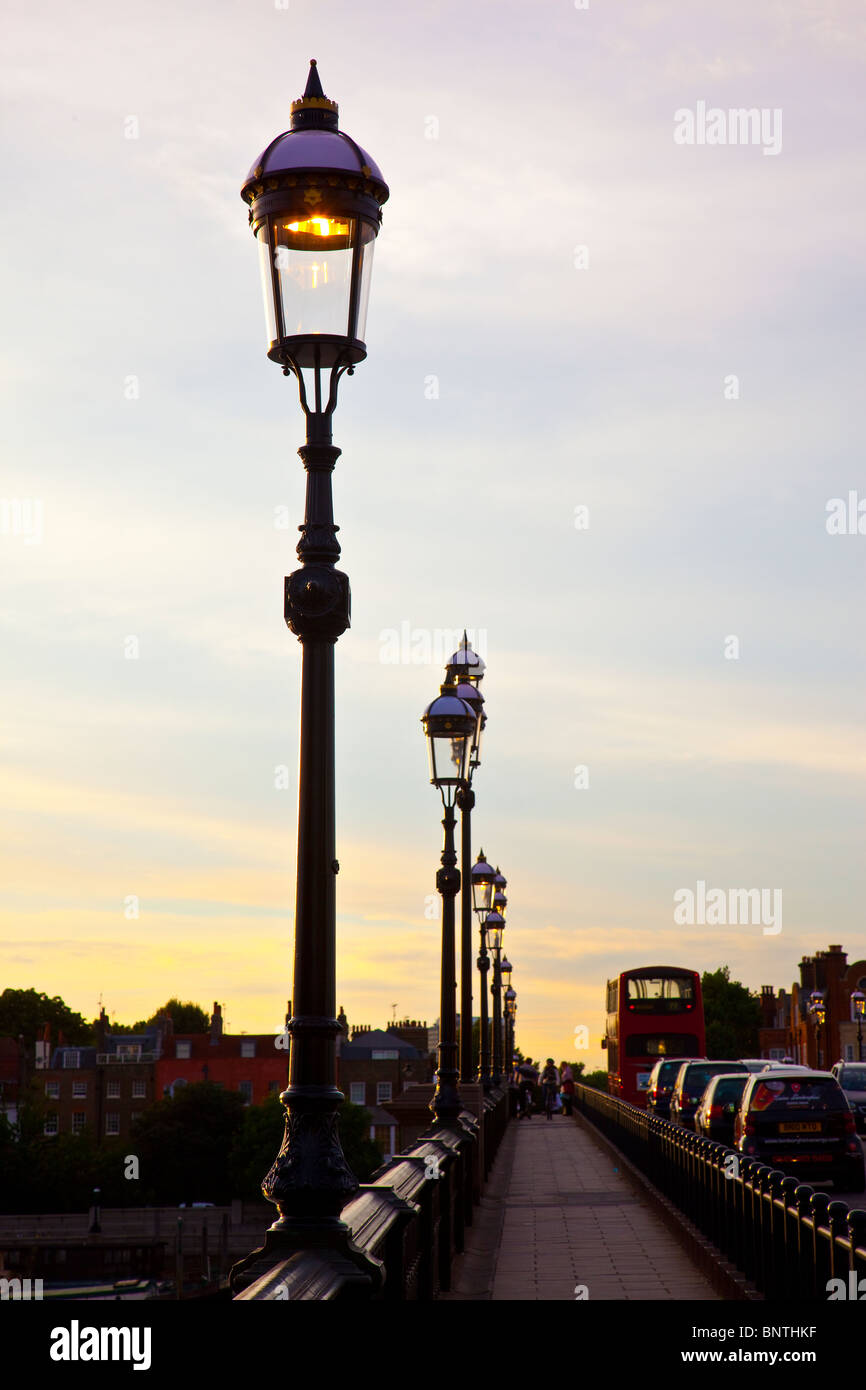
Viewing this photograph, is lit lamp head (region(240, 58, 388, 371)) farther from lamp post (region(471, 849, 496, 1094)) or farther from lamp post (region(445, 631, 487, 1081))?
lamp post (region(471, 849, 496, 1094))

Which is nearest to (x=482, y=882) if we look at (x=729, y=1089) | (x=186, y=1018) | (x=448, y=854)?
(x=729, y=1089)

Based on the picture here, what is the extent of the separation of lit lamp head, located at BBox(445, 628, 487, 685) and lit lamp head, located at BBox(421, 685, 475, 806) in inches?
187

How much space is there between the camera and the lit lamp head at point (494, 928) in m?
38.5

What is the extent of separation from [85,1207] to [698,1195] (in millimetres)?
101396

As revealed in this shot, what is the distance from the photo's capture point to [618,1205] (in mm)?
22750

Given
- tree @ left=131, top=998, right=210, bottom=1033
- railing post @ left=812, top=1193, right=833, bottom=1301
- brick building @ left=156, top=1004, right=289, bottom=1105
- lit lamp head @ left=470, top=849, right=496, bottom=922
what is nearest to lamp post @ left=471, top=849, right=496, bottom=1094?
lit lamp head @ left=470, top=849, right=496, bottom=922

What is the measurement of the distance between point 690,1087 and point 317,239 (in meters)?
28.5

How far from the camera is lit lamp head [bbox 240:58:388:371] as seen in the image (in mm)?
7805

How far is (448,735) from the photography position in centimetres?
1800

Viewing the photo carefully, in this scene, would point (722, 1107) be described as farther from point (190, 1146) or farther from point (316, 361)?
point (190, 1146)

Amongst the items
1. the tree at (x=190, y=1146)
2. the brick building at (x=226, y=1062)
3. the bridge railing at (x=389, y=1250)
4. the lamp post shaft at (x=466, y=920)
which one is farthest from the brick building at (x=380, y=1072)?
the bridge railing at (x=389, y=1250)

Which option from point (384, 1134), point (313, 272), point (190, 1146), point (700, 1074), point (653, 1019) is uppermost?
point (313, 272)
